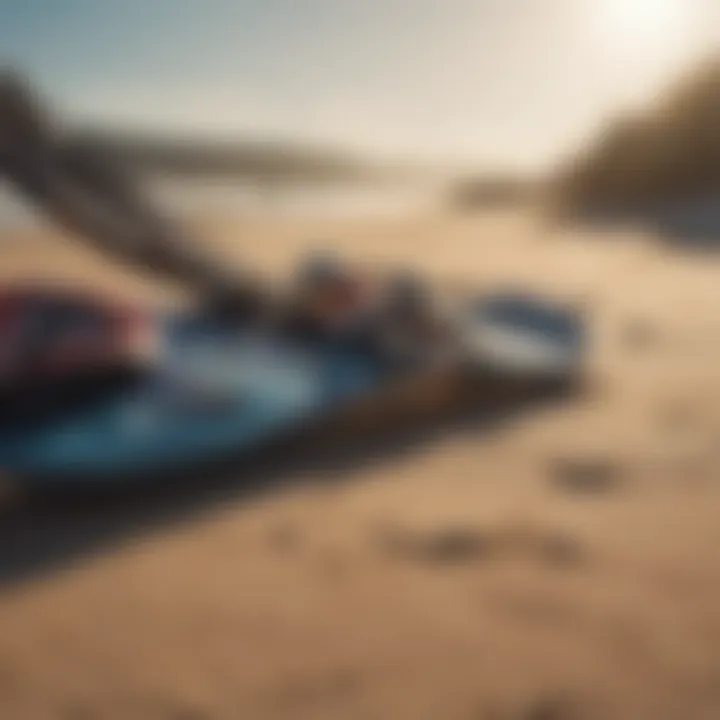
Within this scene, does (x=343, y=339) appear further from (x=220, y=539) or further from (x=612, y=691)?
(x=612, y=691)

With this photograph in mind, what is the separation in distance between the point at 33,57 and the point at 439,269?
0.59 m

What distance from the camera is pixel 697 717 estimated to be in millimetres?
571

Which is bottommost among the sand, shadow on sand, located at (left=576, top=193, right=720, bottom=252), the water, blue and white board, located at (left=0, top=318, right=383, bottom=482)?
the sand

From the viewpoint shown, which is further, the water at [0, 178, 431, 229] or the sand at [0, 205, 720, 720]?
the water at [0, 178, 431, 229]

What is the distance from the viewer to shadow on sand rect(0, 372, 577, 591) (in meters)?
0.81

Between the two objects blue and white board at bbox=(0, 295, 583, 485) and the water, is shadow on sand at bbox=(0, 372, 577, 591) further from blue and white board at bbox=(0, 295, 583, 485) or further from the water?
the water

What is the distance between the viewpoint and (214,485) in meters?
0.94

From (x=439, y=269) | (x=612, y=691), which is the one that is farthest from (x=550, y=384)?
(x=612, y=691)

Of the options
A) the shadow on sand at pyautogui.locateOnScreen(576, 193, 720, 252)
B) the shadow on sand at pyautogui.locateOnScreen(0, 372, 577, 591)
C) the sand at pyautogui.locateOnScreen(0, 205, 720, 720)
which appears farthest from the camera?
the shadow on sand at pyautogui.locateOnScreen(576, 193, 720, 252)

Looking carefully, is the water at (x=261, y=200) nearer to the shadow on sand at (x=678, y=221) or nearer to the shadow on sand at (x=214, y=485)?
the shadow on sand at (x=214, y=485)

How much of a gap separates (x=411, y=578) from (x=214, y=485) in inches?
10.6

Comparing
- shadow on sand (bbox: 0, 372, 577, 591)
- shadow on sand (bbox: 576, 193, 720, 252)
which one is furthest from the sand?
shadow on sand (bbox: 576, 193, 720, 252)

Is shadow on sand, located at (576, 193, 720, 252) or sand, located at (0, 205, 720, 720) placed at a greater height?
shadow on sand, located at (576, 193, 720, 252)

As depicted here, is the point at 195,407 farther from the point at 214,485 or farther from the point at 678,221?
the point at 678,221
